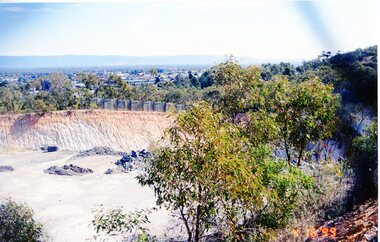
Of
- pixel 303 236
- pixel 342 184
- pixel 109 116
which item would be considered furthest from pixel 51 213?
pixel 109 116

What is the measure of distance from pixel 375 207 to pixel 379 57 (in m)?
0.93

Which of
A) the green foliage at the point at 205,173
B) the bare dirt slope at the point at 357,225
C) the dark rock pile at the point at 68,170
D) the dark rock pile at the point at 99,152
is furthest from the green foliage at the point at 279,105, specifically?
the dark rock pile at the point at 99,152

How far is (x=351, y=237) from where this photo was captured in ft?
7.97

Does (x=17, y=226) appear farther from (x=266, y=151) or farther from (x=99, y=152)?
(x=99, y=152)

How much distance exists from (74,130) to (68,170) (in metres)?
2.08

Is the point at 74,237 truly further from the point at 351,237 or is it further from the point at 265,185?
the point at 351,237

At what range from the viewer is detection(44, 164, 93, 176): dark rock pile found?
5444 mm

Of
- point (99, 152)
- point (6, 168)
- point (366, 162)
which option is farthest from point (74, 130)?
point (366, 162)

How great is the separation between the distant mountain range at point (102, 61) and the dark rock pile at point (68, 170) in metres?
2.60

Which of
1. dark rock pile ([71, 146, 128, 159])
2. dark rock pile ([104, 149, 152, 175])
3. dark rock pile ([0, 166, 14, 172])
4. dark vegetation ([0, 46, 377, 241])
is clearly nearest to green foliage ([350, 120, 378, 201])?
dark vegetation ([0, 46, 377, 241])

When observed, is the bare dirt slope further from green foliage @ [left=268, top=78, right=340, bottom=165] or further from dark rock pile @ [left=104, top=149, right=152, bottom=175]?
dark rock pile @ [left=104, top=149, right=152, bottom=175]

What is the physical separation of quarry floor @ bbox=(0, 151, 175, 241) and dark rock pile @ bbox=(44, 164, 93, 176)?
0.11m

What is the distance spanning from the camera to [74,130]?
7.64 metres

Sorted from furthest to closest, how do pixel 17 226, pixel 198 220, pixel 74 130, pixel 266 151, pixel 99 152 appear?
1. pixel 74 130
2. pixel 99 152
3. pixel 17 226
4. pixel 266 151
5. pixel 198 220
